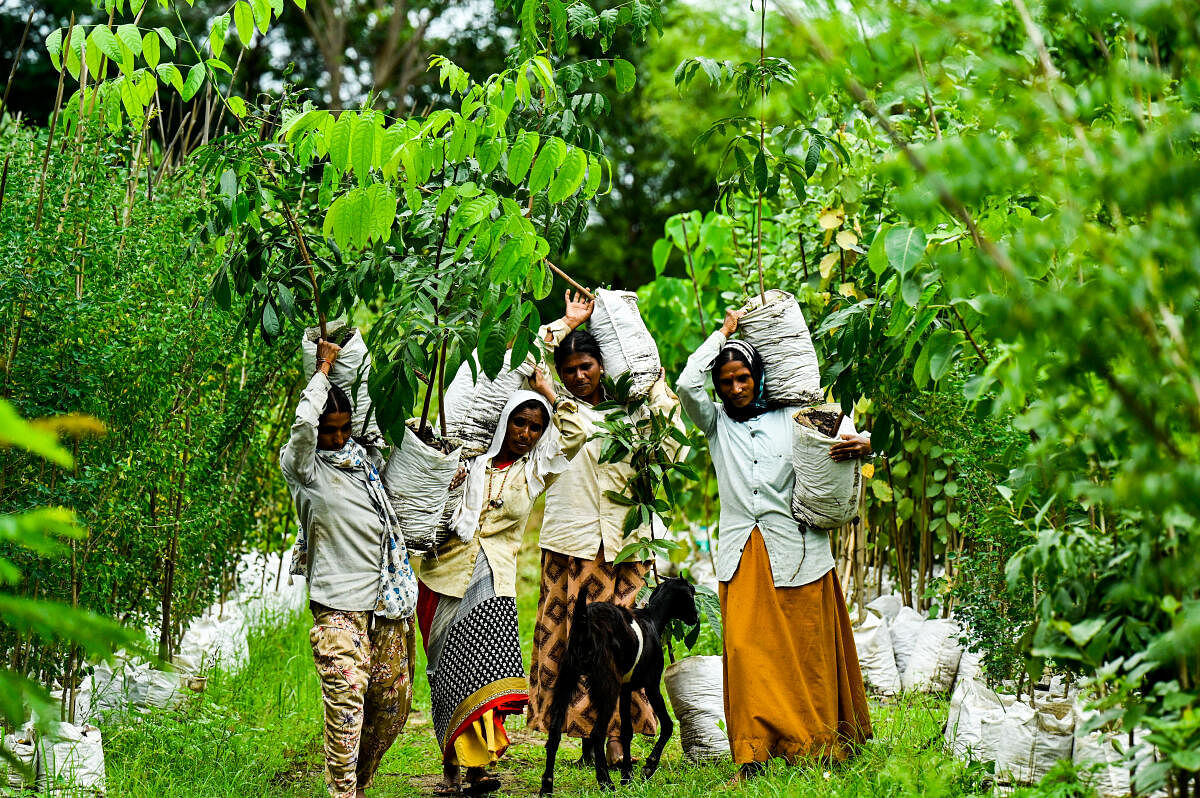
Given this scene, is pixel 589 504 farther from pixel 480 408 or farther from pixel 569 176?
pixel 569 176

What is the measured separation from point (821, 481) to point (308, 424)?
5.94 feet

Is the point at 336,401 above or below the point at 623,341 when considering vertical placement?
below

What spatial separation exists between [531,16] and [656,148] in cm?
1270

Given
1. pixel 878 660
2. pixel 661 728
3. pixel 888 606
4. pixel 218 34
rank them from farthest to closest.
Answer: pixel 888 606, pixel 878 660, pixel 661 728, pixel 218 34

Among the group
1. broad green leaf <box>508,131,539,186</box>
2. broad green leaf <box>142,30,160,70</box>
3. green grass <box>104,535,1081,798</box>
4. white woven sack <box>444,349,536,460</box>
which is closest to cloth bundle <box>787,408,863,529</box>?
green grass <box>104,535,1081,798</box>

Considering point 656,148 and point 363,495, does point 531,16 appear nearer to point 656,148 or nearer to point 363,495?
point 363,495

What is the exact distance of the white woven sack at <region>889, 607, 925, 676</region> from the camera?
5.70 metres

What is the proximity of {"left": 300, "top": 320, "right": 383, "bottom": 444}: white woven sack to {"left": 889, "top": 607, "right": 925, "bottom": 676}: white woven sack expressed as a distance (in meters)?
2.98

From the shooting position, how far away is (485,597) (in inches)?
177

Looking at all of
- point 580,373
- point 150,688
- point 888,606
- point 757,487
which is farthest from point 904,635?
point 150,688

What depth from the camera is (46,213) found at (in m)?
4.05

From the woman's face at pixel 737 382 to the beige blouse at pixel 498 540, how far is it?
666mm

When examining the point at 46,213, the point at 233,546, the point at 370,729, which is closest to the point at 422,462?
the point at 370,729

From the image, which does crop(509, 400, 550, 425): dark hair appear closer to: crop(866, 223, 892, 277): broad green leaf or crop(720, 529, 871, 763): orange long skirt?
crop(720, 529, 871, 763): orange long skirt
